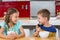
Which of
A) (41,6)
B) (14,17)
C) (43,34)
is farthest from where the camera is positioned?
(41,6)

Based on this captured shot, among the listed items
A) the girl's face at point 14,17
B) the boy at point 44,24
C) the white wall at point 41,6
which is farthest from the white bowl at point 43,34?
the white wall at point 41,6

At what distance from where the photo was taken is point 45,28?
220 cm

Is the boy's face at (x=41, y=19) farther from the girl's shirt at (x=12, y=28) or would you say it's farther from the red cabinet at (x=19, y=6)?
the red cabinet at (x=19, y=6)

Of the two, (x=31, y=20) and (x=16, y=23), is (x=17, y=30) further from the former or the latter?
(x=31, y=20)

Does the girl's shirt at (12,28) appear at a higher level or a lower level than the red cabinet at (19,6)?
lower

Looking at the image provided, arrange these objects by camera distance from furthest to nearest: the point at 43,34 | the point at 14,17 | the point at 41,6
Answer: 1. the point at 41,6
2. the point at 14,17
3. the point at 43,34

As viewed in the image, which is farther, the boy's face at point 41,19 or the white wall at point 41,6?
the white wall at point 41,6

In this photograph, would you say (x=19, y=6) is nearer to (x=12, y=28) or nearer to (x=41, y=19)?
(x=12, y=28)

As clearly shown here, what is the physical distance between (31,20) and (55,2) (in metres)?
0.61

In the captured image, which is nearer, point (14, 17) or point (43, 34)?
point (43, 34)

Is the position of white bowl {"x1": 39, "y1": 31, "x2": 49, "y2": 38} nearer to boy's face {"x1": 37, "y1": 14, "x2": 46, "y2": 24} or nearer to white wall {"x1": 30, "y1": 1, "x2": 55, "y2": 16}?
boy's face {"x1": 37, "y1": 14, "x2": 46, "y2": 24}

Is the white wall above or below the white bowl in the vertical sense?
above

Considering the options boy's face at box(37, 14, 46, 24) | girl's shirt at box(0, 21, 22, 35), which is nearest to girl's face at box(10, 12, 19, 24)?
girl's shirt at box(0, 21, 22, 35)

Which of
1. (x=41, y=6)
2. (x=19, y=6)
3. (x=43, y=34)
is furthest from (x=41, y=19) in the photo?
(x=19, y=6)
